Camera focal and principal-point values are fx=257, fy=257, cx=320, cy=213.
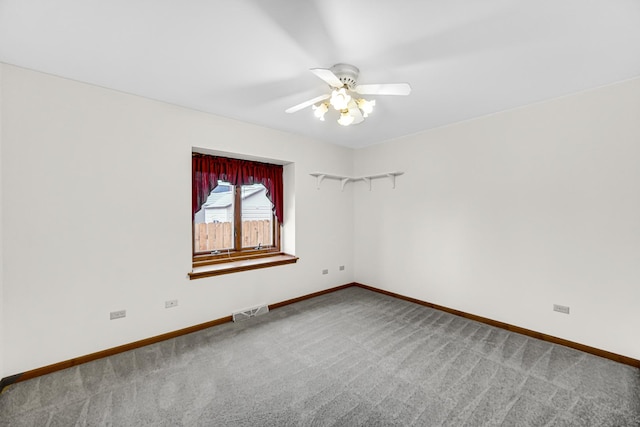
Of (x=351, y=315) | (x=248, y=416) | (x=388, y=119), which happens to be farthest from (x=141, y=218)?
(x=388, y=119)

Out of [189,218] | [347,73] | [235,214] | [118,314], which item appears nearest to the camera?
[347,73]

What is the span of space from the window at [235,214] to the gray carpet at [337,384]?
1002 mm

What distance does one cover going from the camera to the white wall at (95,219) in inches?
83.9

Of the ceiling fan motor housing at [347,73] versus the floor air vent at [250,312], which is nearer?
the ceiling fan motor housing at [347,73]

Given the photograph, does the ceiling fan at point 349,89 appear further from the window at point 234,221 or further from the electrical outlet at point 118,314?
the electrical outlet at point 118,314

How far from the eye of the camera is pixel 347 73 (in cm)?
207

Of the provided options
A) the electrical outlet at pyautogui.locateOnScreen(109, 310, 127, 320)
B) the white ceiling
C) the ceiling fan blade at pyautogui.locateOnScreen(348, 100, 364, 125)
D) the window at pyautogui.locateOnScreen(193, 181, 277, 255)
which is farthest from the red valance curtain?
the ceiling fan blade at pyautogui.locateOnScreen(348, 100, 364, 125)

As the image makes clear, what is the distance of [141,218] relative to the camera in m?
2.68

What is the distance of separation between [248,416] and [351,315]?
76.3 inches

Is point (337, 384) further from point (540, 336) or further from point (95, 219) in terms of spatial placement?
point (95, 219)

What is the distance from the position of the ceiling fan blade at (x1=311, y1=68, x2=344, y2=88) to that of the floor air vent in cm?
289

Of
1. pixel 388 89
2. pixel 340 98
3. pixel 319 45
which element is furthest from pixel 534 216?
pixel 319 45

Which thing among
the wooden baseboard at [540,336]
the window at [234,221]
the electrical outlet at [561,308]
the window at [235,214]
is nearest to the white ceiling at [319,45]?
the window at [235,214]

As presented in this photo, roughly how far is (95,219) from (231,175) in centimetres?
154
